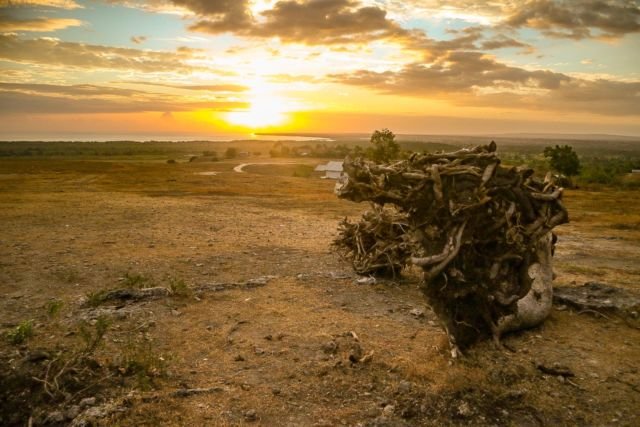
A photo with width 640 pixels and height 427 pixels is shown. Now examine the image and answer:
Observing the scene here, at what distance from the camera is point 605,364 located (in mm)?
6352

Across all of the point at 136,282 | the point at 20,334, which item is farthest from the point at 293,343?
the point at 136,282

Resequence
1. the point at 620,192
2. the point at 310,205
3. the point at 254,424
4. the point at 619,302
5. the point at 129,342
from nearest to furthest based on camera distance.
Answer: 1. the point at 254,424
2. the point at 129,342
3. the point at 619,302
4. the point at 310,205
5. the point at 620,192

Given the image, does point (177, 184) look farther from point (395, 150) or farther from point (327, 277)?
point (327, 277)

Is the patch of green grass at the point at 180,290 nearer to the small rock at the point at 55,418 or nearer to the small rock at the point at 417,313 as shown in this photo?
the small rock at the point at 55,418

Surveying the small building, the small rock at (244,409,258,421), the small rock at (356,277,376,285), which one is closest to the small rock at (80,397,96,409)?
the small rock at (244,409,258,421)

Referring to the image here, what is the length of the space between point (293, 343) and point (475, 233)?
322 cm

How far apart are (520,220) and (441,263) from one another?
6.86 feet

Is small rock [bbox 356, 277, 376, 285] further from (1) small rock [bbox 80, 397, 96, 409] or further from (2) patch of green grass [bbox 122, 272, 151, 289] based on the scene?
(1) small rock [bbox 80, 397, 96, 409]

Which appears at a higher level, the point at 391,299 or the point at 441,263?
the point at 441,263

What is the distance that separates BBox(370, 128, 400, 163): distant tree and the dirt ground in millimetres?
21098

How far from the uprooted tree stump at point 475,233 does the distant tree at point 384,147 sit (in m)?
28.3

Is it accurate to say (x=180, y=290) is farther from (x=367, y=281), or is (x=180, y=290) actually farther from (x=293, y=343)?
(x=367, y=281)

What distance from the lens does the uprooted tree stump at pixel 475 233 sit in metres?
6.34

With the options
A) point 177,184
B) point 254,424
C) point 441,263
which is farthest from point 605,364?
point 177,184
